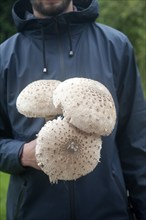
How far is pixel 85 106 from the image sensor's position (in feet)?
6.85

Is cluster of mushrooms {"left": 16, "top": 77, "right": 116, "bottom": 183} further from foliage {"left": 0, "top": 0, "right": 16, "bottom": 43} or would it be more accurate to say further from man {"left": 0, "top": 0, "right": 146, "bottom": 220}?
foliage {"left": 0, "top": 0, "right": 16, "bottom": 43}

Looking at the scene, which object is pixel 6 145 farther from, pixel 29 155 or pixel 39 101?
pixel 39 101

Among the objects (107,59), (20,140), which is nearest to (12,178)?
(20,140)

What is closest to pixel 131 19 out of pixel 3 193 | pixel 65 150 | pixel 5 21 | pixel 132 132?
pixel 5 21

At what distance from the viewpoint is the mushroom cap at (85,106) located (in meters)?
2.08

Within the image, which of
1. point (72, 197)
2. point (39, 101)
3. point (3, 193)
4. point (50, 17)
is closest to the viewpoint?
point (39, 101)

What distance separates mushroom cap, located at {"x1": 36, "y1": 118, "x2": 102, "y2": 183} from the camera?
2.12 metres

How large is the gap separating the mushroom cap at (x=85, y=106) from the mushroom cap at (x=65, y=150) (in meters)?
0.05

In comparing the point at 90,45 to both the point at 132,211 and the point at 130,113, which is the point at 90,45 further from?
the point at 132,211

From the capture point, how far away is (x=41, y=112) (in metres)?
2.28

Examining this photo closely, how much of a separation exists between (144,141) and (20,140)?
2.56 feet

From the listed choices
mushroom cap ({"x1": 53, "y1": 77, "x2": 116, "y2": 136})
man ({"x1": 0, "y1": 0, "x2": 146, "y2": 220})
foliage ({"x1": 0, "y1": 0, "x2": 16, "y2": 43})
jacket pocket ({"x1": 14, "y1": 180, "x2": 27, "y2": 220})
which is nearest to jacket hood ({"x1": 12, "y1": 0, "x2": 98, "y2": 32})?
man ({"x1": 0, "y1": 0, "x2": 146, "y2": 220})

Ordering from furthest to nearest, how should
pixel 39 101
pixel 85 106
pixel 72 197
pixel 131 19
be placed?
pixel 131 19, pixel 72 197, pixel 39 101, pixel 85 106

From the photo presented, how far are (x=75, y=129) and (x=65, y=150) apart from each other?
0.12 metres
